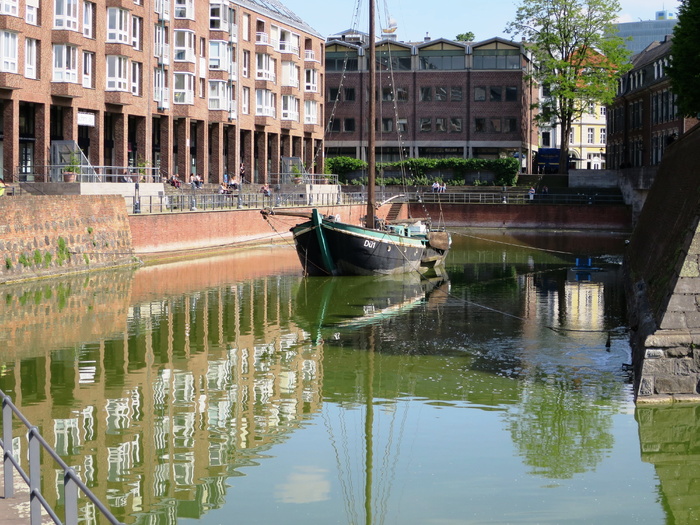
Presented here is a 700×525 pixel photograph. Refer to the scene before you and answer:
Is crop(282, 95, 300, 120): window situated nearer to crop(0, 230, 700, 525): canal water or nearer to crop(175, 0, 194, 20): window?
crop(175, 0, 194, 20): window

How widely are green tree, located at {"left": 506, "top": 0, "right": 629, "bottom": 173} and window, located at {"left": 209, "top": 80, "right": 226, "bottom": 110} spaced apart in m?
28.3

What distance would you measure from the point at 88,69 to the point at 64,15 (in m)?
3.80

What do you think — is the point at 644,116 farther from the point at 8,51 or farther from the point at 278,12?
the point at 8,51

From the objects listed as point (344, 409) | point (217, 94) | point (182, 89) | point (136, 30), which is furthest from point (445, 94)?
point (344, 409)

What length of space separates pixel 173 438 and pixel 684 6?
113 ft

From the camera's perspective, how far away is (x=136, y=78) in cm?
6228

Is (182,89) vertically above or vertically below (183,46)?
below

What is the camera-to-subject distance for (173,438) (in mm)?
17422

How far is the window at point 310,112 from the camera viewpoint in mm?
90419

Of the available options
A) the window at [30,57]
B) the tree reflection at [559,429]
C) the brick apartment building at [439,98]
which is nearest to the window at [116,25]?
the window at [30,57]

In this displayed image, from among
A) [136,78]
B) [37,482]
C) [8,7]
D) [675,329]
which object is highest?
[8,7]

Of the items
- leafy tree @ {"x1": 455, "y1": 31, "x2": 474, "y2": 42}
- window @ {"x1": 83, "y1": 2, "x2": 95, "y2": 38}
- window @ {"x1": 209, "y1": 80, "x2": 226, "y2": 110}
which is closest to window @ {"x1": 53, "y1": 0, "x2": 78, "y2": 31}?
window @ {"x1": 83, "y1": 2, "x2": 95, "y2": 38}

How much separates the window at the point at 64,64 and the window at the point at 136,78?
20.8 ft

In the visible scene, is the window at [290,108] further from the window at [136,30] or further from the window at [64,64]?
the window at [64,64]
